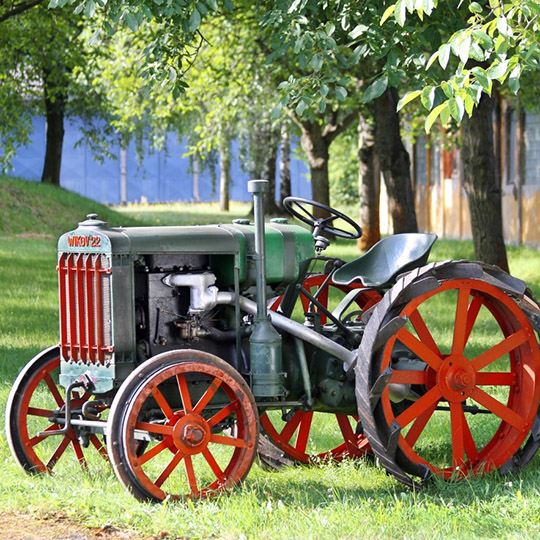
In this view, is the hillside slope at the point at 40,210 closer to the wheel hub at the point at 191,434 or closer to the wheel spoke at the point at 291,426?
the wheel spoke at the point at 291,426

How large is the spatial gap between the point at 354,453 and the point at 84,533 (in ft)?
6.71

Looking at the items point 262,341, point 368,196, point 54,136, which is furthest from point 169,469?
point 54,136

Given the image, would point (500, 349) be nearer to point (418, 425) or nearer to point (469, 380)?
point (469, 380)

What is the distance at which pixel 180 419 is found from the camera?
5191 mm

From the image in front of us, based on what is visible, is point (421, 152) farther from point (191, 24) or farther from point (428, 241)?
point (428, 241)

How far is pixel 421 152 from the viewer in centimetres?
3062

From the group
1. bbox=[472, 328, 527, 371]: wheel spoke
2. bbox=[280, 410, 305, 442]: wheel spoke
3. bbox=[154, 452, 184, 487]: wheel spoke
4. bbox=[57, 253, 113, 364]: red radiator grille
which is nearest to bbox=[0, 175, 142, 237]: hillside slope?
bbox=[280, 410, 305, 442]: wheel spoke

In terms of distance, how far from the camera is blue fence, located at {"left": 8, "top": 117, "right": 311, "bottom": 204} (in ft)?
134

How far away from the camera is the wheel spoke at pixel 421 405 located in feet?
18.1

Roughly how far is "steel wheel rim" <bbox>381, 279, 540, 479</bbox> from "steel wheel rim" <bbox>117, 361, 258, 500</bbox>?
730 millimetres

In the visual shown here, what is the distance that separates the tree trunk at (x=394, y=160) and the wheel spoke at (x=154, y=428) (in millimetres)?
13130

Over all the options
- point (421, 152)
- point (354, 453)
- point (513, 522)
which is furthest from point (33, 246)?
point (513, 522)

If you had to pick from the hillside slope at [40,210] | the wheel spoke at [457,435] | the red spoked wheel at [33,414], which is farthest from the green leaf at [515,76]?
the hillside slope at [40,210]

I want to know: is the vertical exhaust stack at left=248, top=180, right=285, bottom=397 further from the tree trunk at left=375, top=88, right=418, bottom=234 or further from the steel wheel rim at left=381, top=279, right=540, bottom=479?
the tree trunk at left=375, top=88, right=418, bottom=234
